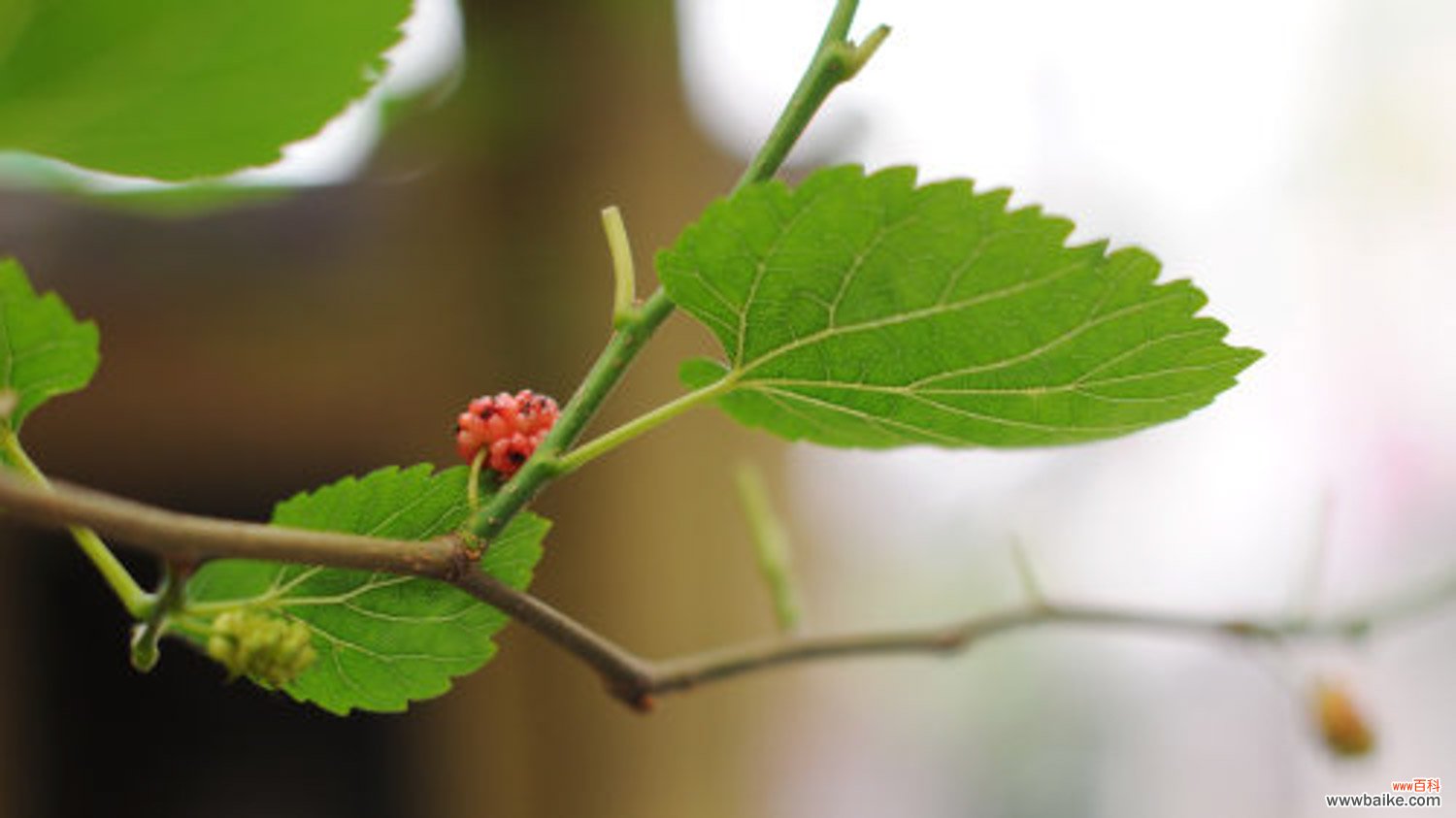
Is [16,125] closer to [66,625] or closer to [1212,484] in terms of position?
[66,625]

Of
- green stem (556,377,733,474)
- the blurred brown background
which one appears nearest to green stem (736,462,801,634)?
green stem (556,377,733,474)

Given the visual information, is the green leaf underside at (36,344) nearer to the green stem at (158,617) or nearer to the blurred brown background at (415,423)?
the green stem at (158,617)

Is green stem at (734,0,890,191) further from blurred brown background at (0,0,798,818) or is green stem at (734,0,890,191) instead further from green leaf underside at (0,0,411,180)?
blurred brown background at (0,0,798,818)

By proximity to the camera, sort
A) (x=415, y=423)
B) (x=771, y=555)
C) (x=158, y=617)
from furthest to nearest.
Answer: (x=415, y=423), (x=771, y=555), (x=158, y=617)

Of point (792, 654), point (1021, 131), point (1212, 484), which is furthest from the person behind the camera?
point (1212, 484)

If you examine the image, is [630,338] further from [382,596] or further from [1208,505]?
[1208,505]

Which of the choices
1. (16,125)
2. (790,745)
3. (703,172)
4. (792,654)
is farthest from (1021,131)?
(16,125)

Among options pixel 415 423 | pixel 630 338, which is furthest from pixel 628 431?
pixel 415 423
